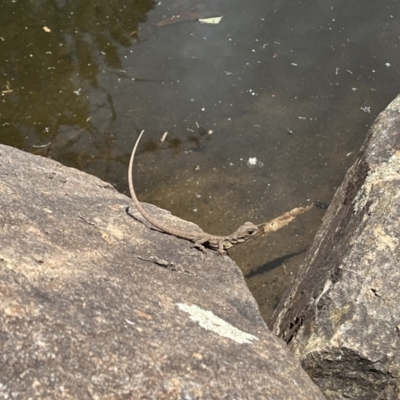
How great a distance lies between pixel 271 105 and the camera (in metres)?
6.18

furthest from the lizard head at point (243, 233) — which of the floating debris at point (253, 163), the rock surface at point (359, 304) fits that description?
the floating debris at point (253, 163)

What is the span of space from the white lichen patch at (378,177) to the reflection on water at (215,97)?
5.93 ft

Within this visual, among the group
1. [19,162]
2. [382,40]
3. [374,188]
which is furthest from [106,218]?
[382,40]

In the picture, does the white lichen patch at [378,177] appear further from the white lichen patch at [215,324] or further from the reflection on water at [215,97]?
the reflection on water at [215,97]

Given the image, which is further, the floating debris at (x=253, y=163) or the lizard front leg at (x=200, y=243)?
the floating debris at (x=253, y=163)

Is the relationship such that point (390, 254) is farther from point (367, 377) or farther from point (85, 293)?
point (85, 293)

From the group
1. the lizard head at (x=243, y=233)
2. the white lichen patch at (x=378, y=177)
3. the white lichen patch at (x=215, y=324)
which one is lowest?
the lizard head at (x=243, y=233)

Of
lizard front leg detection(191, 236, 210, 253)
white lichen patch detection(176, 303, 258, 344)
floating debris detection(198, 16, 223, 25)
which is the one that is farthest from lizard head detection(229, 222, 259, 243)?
floating debris detection(198, 16, 223, 25)

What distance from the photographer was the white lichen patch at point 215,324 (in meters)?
2.60

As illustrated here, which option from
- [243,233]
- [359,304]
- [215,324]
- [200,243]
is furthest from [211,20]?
[215,324]

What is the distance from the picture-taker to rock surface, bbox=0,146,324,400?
79.0 inches

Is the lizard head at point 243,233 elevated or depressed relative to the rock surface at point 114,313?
depressed

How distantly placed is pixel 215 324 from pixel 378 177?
151cm

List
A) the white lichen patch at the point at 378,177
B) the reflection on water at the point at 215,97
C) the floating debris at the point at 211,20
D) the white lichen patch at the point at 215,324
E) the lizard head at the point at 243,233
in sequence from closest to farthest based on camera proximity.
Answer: the white lichen patch at the point at 215,324
the white lichen patch at the point at 378,177
the lizard head at the point at 243,233
the reflection on water at the point at 215,97
the floating debris at the point at 211,20
